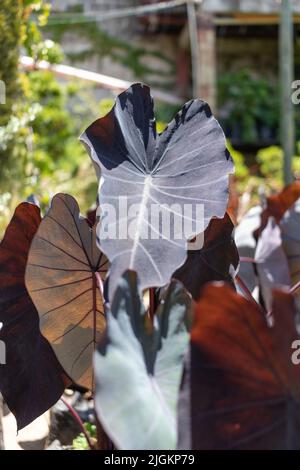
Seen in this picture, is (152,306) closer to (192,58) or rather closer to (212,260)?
(212,260)

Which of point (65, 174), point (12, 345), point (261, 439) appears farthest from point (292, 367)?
point (65, 174)

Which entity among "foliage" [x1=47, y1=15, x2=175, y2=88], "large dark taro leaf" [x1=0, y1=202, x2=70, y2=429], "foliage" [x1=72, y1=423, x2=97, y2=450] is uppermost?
"foliage" [x1=47, y1=15, x2=175, y2=88]

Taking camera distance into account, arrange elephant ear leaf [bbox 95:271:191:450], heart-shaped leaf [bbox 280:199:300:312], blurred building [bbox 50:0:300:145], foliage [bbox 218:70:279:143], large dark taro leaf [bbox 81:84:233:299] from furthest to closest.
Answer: blurred building [bbox 50:0:300:145] → foliage [bbox 218:70:279:143] → heart-shaped leaf [bbox 280:199:300:312] → large dark taro leaf [bbox 81:84:233:299] → elephant ear leaf [bbox 95:271:191:450]

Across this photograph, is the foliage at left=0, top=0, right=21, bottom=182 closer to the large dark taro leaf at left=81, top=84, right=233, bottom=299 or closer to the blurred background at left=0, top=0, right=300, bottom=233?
the large dark taro leaf at left=81, top=84, right=233, bottom=299

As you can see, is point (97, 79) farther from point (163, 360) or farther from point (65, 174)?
point (163, 360)

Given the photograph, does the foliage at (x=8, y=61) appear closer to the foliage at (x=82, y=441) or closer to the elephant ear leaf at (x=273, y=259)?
the foliage at (x=82, y=441)

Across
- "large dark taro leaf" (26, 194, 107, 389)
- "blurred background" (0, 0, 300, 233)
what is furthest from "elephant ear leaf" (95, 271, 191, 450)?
"blurred background" (0, 0, 300, 233)

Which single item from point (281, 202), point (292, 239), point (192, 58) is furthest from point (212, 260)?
point (192, 58)
